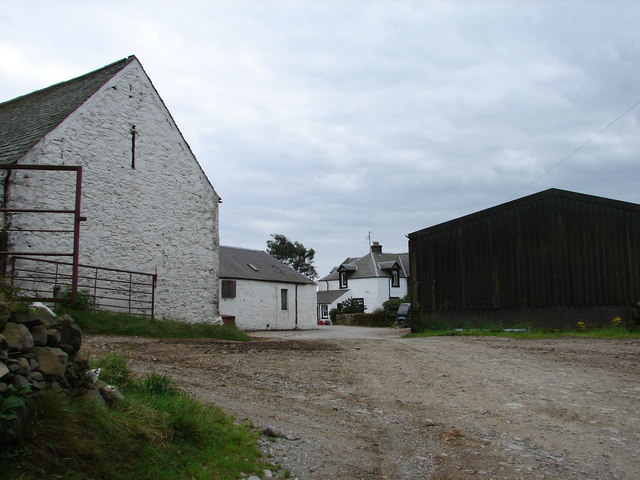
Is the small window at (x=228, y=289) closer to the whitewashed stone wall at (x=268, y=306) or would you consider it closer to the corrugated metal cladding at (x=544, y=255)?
the whitewashed stone wall at (x=268, y=306)

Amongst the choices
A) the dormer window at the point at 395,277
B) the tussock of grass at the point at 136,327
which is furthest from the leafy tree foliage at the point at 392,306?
the tussock of grass at the point at 136,327

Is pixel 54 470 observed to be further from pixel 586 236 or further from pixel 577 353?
pixel 586 236

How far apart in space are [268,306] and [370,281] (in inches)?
947

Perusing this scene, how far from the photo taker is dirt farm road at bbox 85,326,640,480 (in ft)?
17.8

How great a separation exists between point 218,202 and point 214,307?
4153 mm

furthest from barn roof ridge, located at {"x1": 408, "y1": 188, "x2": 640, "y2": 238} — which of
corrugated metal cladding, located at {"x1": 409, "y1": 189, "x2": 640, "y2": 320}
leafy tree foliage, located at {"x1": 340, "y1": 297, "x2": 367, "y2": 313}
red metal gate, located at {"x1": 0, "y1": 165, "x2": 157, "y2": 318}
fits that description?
leafy tree foliage, located at {"x1": 340, "y1": 297, "x2": 367, "y2": 313}

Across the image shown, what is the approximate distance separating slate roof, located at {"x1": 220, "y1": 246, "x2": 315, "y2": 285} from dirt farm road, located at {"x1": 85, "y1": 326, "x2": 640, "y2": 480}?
22606mm

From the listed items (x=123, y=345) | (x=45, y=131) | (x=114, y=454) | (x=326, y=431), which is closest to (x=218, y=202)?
(x=45, y=131)

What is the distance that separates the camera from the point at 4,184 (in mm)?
14516

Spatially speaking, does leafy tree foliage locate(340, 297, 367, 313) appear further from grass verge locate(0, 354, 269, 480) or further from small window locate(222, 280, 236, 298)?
grass verge locate(0, 354, 269, 480)

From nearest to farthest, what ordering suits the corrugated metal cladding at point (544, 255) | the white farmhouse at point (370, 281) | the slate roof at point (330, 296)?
the corrugated metal cladding at point (544, 255)
the white farmhouse at point (370, 281)
the slate roof at point (330, 296)

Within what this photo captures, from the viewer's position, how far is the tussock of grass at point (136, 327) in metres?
13.8

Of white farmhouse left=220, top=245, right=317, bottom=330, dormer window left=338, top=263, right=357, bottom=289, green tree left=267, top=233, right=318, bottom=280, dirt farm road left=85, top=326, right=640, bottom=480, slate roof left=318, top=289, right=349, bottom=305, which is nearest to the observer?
dirt farm road left=85, top=326, right=640, bottom=480

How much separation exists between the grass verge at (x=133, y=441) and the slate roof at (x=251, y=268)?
2838cm
